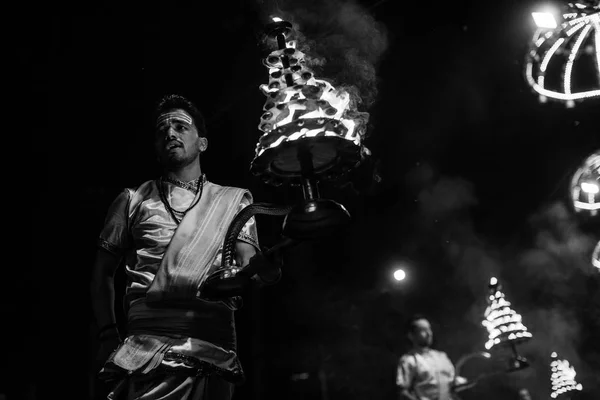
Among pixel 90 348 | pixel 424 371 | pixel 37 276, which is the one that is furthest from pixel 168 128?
pixel 424 371

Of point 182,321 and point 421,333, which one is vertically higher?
point 421,333

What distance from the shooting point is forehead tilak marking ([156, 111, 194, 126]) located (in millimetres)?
2742

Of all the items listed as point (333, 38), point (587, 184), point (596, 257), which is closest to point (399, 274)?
point (596, 257)

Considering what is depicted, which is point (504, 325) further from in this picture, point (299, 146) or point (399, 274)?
A: point (399, 274)

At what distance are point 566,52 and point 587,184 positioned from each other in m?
3.75

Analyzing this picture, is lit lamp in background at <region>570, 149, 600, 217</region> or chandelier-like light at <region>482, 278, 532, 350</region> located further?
lit lamp in background at <region>570, 149, 600, 217</region>

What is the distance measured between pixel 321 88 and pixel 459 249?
41.4ft

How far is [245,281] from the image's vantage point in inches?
79.8

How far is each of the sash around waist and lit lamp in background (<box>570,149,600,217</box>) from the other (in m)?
10.7

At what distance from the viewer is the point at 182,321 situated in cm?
229

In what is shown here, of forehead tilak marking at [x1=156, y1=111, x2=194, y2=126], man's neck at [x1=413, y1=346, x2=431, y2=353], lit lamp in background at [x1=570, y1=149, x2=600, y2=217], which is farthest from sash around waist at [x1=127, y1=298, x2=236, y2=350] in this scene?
lit lamp in background at [x1=570, y1=149, x2=600, y2=217]

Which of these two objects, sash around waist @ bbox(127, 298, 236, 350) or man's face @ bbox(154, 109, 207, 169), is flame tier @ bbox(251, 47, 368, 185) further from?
man's face @ bbox(154, 109, 207, 169)

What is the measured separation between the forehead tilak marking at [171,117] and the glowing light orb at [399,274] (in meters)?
11.7

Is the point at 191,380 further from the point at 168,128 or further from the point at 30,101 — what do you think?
the point at 30,101
